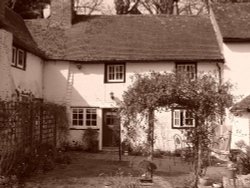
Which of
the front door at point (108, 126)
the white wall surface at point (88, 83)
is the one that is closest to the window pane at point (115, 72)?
the white wall surface at point (88, 83)

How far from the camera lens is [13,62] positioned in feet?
69.0

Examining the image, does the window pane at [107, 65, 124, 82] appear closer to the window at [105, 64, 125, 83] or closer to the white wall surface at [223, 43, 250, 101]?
the window at [105, 64, 125, 83]

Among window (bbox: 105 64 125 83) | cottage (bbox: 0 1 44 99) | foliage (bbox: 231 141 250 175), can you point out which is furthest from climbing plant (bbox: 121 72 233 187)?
window (bbox: 105 64 125 83)

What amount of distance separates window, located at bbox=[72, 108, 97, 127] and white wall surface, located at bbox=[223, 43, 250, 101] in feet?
27.5

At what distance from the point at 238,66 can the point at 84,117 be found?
9.81 meters

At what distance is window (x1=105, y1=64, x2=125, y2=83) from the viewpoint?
85.3 ft

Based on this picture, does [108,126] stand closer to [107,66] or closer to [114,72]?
[114,72]

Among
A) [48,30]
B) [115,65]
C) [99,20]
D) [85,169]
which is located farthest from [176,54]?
[85,169]

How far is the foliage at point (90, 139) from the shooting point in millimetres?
25141

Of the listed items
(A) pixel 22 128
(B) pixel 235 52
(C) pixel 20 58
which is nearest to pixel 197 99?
(A) pixel 22 128

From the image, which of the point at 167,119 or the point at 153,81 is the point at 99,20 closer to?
the point at 167,119

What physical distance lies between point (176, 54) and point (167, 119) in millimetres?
4039

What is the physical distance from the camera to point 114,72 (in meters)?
26.0

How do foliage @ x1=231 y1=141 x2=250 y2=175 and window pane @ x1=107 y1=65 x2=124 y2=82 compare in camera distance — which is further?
window pane @ x1=107 y1=65 x2=124 y2=82
